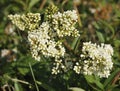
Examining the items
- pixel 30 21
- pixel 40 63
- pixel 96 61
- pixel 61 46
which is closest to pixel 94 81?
pixel 96 61

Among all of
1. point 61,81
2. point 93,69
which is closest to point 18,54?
point 61,81

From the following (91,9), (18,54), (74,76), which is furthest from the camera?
(91,9)

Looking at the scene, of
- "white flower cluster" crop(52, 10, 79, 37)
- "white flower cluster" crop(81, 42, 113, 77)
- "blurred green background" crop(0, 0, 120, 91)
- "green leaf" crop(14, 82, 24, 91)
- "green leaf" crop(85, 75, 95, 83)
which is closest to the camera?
"white flower cluster" crop(81, 42, 113, 77)

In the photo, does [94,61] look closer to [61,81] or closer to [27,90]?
[61,81]

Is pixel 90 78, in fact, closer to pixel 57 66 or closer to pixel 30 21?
pixel 57 66

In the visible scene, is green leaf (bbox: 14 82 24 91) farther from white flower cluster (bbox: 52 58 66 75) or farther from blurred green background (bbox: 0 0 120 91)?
white flower cluster (bbox: 52 58 66 75)

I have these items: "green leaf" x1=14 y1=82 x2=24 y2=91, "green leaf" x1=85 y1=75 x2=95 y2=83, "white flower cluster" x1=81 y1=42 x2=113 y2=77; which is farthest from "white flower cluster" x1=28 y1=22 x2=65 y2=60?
"green leaf" x1=14 y1=82 x2=24 y2=91
